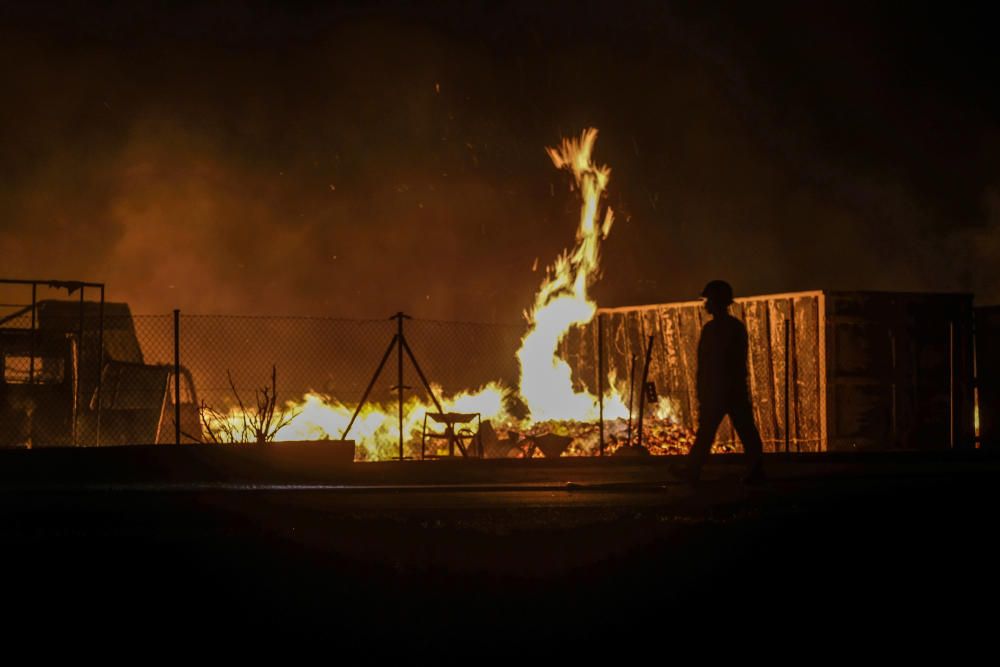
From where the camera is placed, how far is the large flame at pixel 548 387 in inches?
831

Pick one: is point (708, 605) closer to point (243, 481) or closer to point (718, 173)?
point (243, 481)

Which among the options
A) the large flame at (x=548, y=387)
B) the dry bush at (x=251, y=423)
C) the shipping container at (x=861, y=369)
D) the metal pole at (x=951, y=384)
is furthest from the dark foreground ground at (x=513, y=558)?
the large flame at (x=548, y=387)

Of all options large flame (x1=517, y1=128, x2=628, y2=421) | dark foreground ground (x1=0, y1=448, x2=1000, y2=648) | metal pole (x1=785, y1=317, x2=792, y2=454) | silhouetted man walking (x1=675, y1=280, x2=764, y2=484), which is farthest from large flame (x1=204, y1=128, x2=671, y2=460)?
silhouetted man walking (x1=675, y1=280, x2=764, y2=484)

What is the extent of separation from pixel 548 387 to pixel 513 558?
58.4ft

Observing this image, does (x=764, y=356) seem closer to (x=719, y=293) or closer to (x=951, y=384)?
(x=951, y=384)

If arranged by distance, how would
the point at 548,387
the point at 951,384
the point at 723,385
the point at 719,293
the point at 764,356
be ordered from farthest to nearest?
the point at 548,387 < the point at 764,356 < the point at 951,384 < the point at 719,293 < the point at 723,385

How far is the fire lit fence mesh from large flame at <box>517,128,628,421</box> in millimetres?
420

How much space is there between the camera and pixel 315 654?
5.06 meters

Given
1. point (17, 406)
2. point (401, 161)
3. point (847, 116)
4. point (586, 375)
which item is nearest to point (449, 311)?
point (401, 161)

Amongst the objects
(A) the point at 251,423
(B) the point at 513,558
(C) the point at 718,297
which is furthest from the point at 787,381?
(B) the point at 513,558

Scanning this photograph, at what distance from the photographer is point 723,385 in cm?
1134

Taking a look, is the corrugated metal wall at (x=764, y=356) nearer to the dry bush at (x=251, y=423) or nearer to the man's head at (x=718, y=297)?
the dry bush at (x=251, y=423)

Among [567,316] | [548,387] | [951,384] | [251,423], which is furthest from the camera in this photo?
[567,316]

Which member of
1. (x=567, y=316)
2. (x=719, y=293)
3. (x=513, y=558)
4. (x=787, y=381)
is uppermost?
(x=567, y=316)
